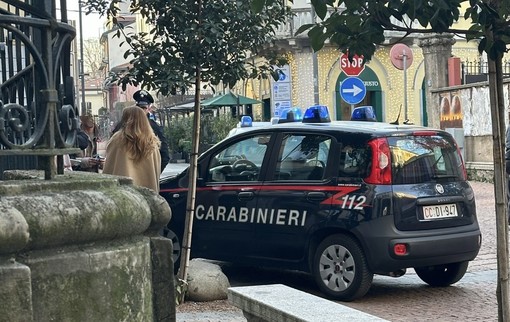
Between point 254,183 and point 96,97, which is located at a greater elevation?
point 96,97

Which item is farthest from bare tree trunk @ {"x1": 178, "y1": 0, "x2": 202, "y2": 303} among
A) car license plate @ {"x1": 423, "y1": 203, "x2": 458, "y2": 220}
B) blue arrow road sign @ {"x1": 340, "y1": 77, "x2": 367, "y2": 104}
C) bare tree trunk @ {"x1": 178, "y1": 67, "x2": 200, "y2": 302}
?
blue arrow road sign @ {"x1": 340, "y1": 77, "x2": 367, "y2": 104}

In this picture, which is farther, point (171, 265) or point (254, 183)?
point (254, 183)

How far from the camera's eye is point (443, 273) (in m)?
9.86

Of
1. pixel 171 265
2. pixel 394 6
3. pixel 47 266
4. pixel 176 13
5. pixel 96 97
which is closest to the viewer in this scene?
pixel 47 266

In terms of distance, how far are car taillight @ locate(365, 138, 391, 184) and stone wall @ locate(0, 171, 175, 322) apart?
6.08 meters

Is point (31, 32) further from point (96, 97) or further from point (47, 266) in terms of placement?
point (96, 97)

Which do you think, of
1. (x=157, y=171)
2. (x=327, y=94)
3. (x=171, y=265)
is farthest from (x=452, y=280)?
(x=327, y=94)

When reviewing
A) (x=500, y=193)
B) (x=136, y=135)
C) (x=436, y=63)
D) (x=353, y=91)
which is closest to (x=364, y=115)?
(x=136, y=135)

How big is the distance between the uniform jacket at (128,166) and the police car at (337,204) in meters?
1.20

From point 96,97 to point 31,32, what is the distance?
124m

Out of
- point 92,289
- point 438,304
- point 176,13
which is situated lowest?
point 438,304

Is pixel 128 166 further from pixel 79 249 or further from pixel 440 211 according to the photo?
pixel 79 249

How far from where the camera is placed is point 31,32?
10.3 ft

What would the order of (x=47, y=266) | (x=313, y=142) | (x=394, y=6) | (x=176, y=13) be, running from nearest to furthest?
1. (x=47, y=266)
2. (x=394, y=6)
3. (x=176, y=13)
4. (x=313, y=142)
